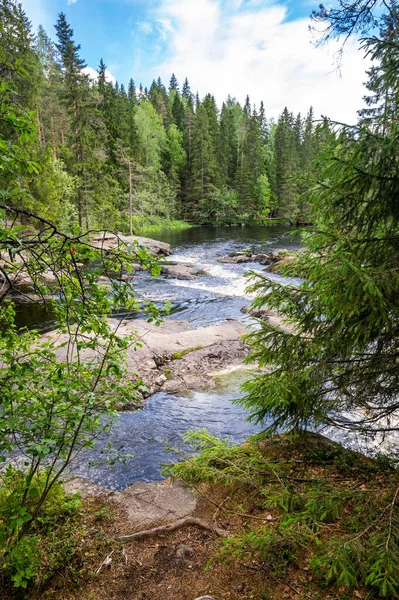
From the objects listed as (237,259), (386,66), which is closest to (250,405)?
(386,66)

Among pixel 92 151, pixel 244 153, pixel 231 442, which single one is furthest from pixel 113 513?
pixel 244 153

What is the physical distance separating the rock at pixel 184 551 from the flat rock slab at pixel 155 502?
1.59 feet

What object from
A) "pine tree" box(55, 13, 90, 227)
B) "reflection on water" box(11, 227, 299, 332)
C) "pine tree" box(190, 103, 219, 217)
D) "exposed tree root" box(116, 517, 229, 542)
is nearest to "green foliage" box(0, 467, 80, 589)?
"exposed tree root" box(116, 517, 229, 542)

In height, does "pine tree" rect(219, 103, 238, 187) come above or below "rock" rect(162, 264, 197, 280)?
above

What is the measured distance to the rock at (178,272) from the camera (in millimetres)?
19700

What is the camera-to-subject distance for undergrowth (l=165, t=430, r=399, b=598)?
239cm

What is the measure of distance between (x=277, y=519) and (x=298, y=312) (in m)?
2.28

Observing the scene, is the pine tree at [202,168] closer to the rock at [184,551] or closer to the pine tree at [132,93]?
the pine tree at [132,93]

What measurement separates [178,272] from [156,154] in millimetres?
35623

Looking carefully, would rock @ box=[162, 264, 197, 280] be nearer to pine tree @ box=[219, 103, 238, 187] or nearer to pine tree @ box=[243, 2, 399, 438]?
pine tree @ box=[243, 2, 399, 438]

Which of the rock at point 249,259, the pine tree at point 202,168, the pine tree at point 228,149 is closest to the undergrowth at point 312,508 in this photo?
the rock at point 249,259

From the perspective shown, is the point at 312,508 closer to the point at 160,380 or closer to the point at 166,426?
the point at 166,426

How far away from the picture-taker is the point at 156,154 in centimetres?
4916

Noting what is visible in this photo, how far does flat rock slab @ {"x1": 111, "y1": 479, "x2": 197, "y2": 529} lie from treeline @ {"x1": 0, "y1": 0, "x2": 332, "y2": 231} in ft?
70.5
